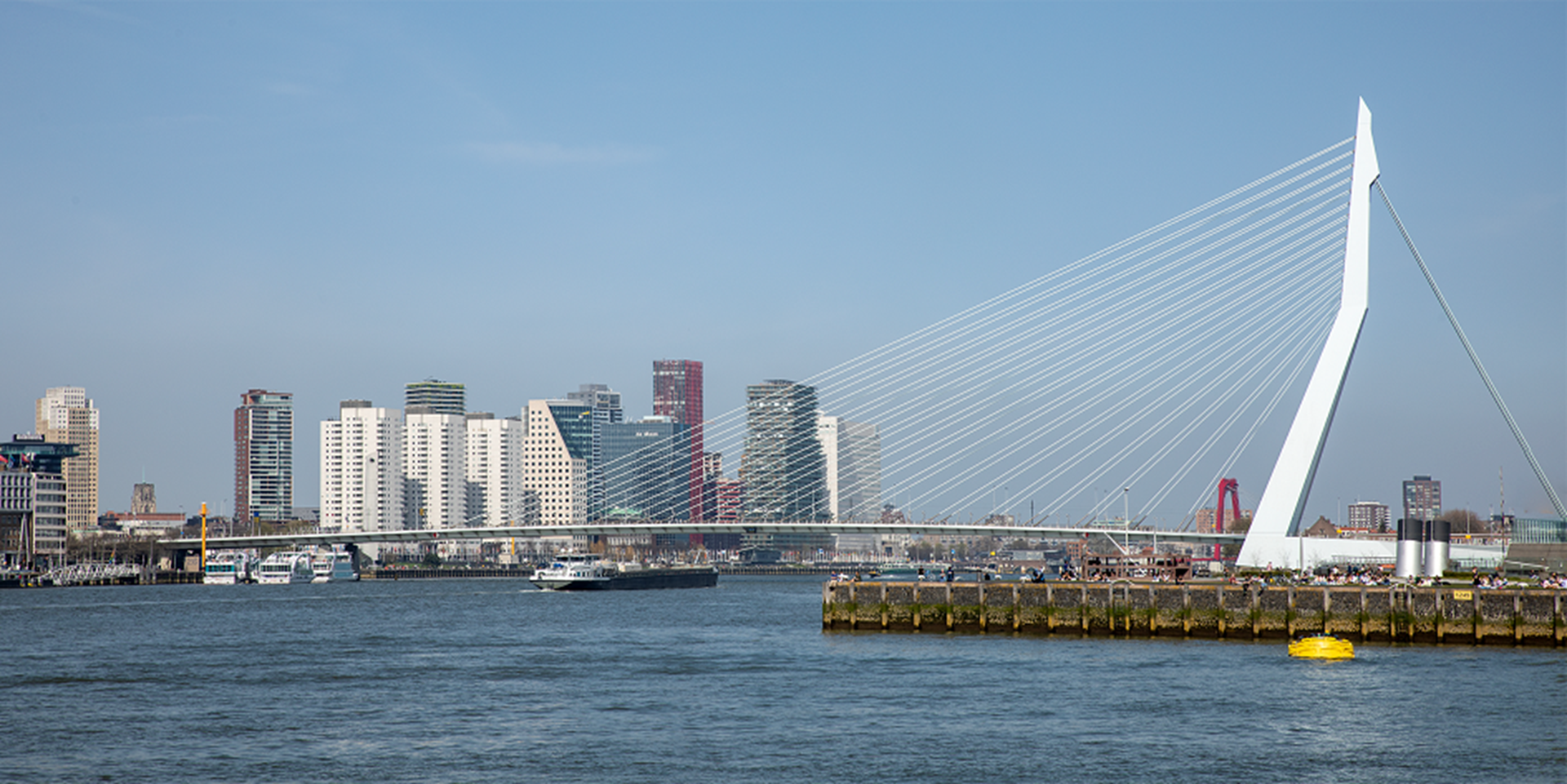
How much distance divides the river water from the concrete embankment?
3.66 feet

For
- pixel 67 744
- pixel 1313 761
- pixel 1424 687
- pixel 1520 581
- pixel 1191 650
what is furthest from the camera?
pixel 1520 581

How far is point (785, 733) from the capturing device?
29.6 m

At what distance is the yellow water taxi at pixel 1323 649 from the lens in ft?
134

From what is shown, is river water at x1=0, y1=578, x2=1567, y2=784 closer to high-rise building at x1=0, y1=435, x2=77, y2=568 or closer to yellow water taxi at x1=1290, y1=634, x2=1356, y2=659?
yellow water taxi at x1=1290, y1=634, x2=1356, y2=659

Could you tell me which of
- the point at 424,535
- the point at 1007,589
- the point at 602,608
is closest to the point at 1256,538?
the point at 1007,589

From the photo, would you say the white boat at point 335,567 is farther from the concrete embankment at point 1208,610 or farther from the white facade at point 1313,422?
the white facade at point 1313,422

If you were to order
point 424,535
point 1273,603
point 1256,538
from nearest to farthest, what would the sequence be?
point 1273,603 → point 1256,538 → point 424,535

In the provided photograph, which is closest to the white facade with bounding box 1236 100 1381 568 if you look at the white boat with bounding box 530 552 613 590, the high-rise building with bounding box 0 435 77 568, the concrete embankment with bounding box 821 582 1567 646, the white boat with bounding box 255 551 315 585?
the concrete embankment with bounding box 821 582 1567 646

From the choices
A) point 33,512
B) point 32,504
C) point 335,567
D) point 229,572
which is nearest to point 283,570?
point 229,572

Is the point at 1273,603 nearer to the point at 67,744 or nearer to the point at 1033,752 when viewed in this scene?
the point at 1033,752

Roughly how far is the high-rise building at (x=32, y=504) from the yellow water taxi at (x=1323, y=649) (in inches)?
5150

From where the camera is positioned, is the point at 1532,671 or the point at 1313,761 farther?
the point at 1532,671

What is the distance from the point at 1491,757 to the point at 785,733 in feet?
42.5

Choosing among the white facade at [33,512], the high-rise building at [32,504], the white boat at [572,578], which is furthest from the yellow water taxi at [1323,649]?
the white facade at [33,512]
